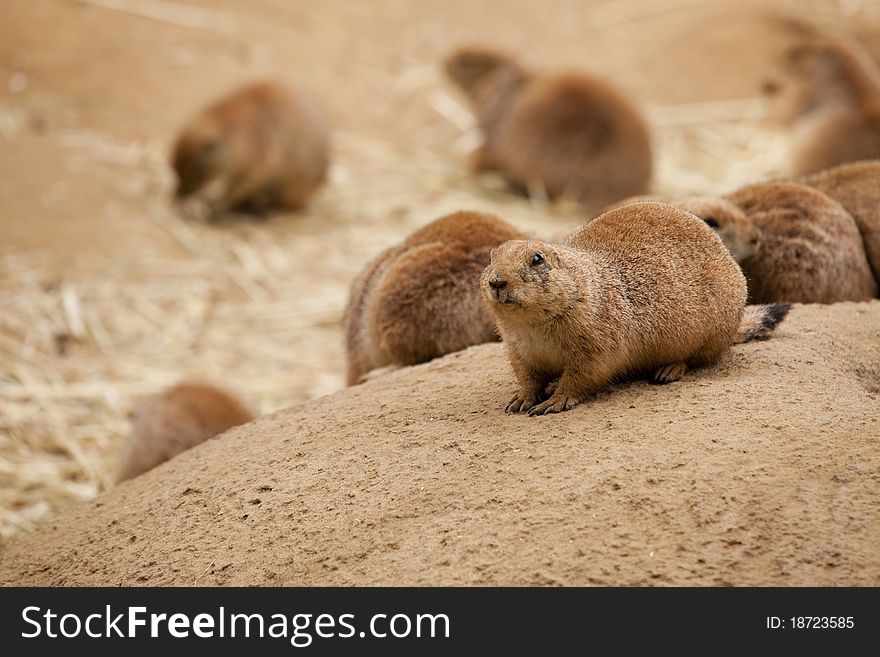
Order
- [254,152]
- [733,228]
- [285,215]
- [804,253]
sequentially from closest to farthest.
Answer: [733,228] → [804,253] → [254,152] → [285,215]

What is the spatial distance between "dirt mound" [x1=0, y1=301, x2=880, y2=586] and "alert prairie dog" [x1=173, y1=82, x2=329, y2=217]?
22.4 feet

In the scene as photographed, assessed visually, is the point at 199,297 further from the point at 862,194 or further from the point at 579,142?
the point at 862,194

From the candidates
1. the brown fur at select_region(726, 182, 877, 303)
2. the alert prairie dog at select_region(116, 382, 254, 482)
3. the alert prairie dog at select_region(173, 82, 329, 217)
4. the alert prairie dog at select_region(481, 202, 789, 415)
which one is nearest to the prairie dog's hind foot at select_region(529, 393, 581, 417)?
the alert prairie dog at select_region(481, 202, 789, 415)

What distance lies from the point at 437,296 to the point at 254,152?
6630 millimetres

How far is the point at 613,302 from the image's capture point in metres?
4.17

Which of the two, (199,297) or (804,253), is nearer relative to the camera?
(804,253)

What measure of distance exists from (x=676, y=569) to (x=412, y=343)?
8.36 ft

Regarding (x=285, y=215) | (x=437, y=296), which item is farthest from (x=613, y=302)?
(x=285, y=215)

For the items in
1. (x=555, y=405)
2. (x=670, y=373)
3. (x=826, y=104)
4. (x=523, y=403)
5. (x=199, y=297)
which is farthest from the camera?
(x=826, y=104)

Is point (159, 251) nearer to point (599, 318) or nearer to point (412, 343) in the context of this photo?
point (412, 343)

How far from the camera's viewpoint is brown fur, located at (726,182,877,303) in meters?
5.69

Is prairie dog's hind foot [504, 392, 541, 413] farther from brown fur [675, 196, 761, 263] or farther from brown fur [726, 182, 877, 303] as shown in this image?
brown fur [726, 182, 877, 303]

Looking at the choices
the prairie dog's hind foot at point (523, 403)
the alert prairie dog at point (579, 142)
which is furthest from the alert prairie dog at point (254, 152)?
the prairie dog's hind foot at point (523, 403)

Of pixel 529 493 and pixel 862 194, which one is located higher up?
pixel 862 194
